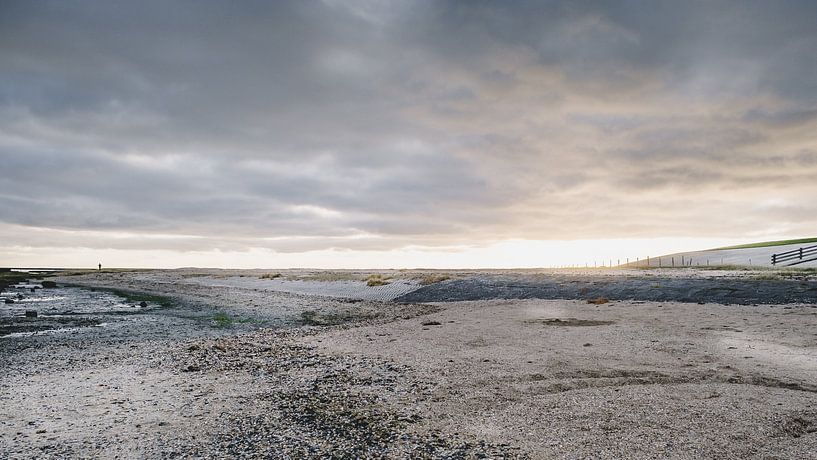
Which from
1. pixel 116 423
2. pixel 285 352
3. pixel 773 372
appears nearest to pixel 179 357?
pixel 285 352

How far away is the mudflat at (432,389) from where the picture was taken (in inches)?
334

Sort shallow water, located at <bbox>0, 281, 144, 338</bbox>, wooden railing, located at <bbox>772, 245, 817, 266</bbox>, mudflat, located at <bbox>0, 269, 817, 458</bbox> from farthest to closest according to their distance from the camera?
wooden railing, located at <bbox>772, 245, 817, 266</bbox> → shallow water, located at <bbox>0, 281, 144, 338</bbox> → mudflat, located at <bbox>0, 269, 817, 458</bbox>

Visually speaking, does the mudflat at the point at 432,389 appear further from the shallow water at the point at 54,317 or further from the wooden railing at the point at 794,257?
the wooden railing at the point at 794,257

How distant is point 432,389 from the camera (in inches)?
460

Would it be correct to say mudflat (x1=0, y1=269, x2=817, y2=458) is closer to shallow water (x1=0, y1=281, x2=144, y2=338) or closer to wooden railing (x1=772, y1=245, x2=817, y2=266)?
shallow water (x1=0, y1=281, x2=144, y2=338)

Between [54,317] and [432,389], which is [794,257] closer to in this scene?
[432,389]

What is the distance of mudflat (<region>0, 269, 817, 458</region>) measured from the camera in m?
8.48

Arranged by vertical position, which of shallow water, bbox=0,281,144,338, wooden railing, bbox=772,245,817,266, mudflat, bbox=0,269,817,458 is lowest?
shallow water, bbox=0,281,144,338

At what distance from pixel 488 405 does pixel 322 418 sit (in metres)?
3.45

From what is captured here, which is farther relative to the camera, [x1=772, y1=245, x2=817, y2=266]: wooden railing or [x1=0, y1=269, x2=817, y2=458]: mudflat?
[x1=772, y1=245, x2=817, y2=266]: wooden railing

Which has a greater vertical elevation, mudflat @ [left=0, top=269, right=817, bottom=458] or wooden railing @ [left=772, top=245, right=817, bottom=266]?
wooden railing @ [left=772, top=245, right=817, bottom=266]

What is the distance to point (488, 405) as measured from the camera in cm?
1041

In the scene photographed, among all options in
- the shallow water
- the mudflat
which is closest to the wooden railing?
the mudflat

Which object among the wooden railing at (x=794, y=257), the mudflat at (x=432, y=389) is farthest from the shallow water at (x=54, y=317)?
the wooden railing at (x=794, y=257)
